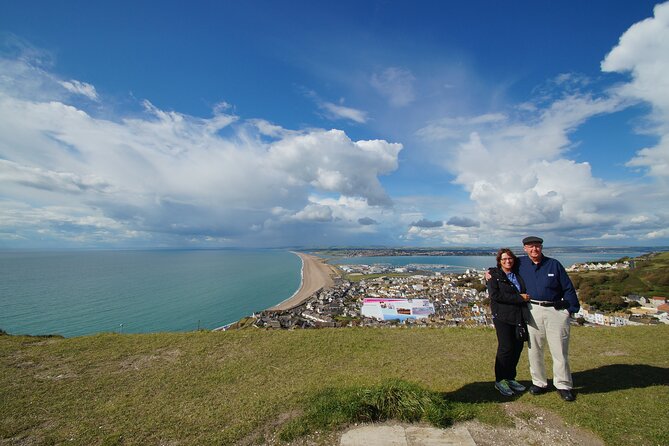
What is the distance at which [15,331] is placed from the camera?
2719 centimetres

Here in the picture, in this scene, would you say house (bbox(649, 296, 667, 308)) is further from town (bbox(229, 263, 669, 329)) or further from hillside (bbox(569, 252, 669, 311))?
hillside (bbox(569, 252, 669, 311))

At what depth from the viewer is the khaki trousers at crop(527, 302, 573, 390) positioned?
431 centimetres

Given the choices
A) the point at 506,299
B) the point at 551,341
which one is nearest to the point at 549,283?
the point at 506,299

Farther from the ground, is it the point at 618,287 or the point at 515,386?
the point at 515,386

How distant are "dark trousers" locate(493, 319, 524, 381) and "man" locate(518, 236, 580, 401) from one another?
0.65 ft

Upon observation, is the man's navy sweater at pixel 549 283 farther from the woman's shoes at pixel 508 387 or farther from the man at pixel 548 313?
the woman's shoes at pixel 508 387

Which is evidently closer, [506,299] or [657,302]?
[506,299]

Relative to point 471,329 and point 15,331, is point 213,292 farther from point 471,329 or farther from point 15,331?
point 471,329

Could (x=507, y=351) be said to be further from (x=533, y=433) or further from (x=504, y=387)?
(x=533, y=433)

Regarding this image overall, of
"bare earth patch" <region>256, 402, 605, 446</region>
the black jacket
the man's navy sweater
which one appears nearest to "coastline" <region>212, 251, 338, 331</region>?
"bare earth patch" <region>256, 402, 605, 446</region>

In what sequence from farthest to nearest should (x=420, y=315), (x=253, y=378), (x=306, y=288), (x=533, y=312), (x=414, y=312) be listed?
1. (x=306, y=288)
2. (x=414, y=312)
3. (x=420, y=315)
4. (x=253, y=378)
5. (x=533, y=312)

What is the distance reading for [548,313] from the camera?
4.40m

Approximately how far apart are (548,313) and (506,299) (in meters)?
0.58

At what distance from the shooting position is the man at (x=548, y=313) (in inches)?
170
